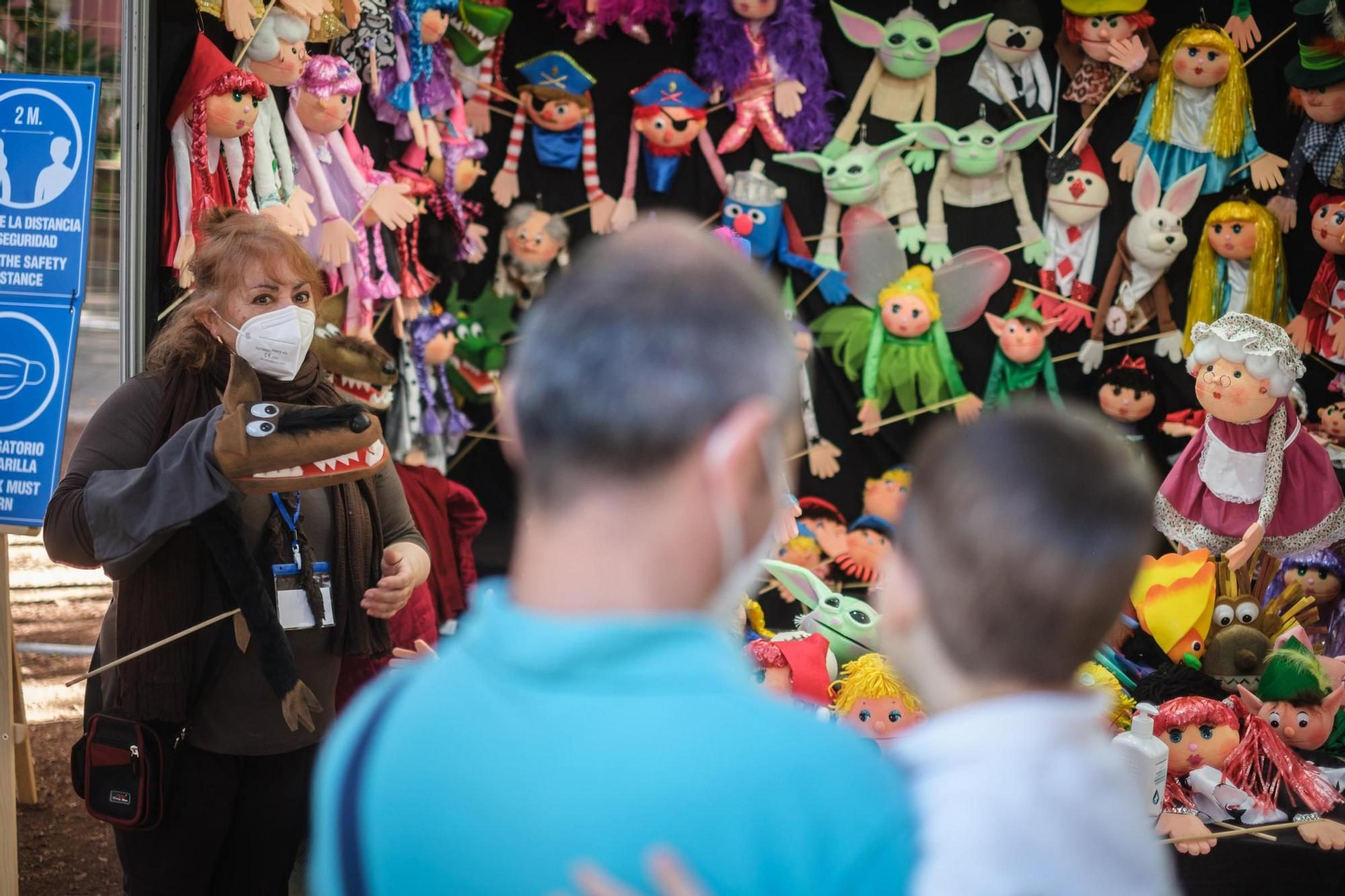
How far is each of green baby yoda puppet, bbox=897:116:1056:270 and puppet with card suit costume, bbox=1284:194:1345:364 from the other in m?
1.01

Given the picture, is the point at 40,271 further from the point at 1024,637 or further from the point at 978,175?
the point at 978,175

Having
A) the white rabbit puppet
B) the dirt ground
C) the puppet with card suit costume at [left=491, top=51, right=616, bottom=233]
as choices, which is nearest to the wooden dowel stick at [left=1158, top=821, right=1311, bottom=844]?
the dirt ground

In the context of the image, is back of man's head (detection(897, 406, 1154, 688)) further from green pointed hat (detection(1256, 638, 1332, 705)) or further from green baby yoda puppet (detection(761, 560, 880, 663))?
green pointed hat (detection(1256, 638, 1332, 705))

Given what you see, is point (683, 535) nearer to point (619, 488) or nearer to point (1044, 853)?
point (619, 488)

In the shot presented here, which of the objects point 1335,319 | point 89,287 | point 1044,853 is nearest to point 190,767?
point 1044,853

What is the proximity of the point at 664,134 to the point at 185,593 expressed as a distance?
3.52 m

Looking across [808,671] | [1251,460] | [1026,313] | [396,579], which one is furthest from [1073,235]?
[396,579]

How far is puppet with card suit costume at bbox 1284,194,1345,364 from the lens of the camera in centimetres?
480

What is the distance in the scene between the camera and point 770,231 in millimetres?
5219

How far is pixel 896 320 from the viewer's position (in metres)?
5.20

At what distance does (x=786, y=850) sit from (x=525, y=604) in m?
0.22

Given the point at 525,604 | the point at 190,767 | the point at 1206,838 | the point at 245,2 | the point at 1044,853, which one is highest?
the point at 245,2

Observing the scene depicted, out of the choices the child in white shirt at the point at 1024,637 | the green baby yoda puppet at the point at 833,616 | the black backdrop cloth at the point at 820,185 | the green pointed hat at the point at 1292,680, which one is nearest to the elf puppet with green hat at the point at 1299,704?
the green pointed hat at the point at 1292,680

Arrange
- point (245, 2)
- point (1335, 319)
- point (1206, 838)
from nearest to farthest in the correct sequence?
point (1206, 838) < point (245, 2) < point (1335, 319)
